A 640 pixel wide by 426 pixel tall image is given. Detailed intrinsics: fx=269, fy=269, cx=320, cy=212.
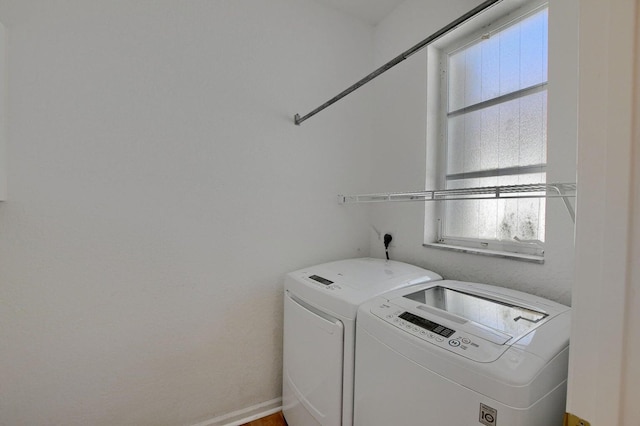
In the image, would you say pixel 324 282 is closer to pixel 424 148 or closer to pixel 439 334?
pixel 439 334

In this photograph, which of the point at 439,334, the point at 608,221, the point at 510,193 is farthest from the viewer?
the point at 510,193

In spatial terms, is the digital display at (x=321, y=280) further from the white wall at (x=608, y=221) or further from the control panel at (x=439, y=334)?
the white wall at (x=608, y=221)

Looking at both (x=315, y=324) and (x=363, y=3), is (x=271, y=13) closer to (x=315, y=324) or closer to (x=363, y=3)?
(x=363, y=3)

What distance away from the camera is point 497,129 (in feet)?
4.57

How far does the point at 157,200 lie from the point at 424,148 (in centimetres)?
153

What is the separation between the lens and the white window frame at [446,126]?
1.28 metres

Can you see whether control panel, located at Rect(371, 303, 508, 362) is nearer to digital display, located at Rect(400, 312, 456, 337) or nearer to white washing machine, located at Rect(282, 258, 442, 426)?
digital display, located at Rect(400, 312, 456, 337)

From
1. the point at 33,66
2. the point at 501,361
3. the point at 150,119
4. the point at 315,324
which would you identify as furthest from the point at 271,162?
the point at 501,361

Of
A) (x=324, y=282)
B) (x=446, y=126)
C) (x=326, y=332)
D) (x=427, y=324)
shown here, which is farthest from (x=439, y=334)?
(x=446, y=126)

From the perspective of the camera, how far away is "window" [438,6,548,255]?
123cm

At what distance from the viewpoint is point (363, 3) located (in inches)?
71.7

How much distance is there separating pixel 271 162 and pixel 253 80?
492mm

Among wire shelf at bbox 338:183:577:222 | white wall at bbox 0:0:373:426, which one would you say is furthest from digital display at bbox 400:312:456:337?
white wall at bbox 0:0:373:426

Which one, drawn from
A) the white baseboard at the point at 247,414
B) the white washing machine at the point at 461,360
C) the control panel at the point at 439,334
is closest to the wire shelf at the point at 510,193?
the white washing machine at the point at 461,360
